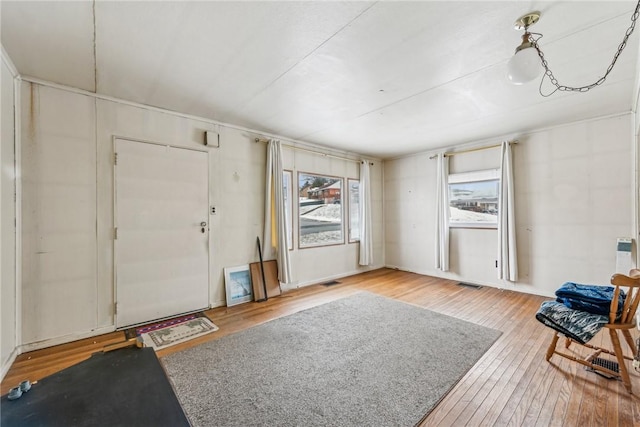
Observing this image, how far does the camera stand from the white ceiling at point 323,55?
174 cm

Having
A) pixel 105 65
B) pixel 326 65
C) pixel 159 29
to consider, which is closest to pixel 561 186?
pixel 326 65

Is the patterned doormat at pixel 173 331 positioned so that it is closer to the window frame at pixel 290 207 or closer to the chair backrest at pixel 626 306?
the window frame at pixel 290 207

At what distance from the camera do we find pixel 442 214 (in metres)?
5.09

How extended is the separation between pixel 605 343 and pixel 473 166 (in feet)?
10.1

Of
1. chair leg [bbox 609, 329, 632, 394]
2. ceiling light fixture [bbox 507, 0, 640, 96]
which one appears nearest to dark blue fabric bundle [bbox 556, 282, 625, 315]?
chair leg [bbox 609, 329, 632, 394]

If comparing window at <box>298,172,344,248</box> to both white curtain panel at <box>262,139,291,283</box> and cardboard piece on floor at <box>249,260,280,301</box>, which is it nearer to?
white curtain panel at <box>262,139,291,283</box>

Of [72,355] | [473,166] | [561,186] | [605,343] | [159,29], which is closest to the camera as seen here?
[159,29]

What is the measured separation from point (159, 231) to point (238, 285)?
1329mm

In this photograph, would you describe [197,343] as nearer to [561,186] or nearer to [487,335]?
[487,335]

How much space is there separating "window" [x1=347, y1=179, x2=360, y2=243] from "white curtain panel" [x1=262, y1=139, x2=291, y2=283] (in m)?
1.84

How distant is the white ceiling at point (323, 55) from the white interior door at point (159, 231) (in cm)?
71

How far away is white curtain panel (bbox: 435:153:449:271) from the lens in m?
5.06

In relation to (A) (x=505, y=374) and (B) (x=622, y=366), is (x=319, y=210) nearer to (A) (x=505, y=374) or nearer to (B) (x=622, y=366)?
(A) (x=505, y=374)

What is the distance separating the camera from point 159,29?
1.90 meters
